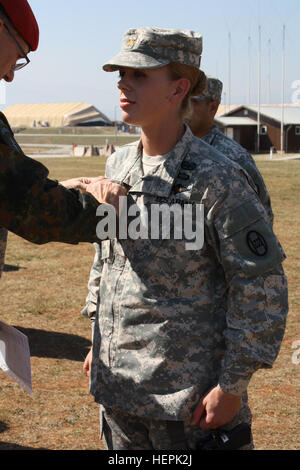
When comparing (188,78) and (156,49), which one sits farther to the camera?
(188,78)

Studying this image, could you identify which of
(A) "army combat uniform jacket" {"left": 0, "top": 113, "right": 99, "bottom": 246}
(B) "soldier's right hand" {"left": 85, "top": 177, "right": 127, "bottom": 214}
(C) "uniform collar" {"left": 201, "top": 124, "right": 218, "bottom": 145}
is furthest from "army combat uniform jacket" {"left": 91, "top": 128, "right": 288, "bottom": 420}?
(C) "uniform collar" {"left": 201, "top": 124, "right": 218, "bottom": 145}

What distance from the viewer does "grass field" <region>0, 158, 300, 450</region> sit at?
5051mm

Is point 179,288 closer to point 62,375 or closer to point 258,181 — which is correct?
point 258,181

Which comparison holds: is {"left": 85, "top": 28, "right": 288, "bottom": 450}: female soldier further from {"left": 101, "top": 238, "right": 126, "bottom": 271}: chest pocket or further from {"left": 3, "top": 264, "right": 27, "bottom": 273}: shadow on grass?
{"left": 3, "top": 264, "right": 27, "bottom": 273}: shadow on grass

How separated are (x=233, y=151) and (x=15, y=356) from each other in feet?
9.34

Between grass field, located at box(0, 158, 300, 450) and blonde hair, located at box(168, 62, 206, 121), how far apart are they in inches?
115

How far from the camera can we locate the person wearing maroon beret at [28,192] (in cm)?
228

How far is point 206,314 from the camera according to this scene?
256 centimetres

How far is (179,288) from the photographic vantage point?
8.29ft

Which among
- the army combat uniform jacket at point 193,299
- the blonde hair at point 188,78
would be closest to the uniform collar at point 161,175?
the army combat uniform jacket at point 193,299

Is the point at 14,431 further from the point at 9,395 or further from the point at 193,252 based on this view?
the point at 193,252

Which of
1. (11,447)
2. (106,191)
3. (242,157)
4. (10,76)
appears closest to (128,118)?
(106,191)

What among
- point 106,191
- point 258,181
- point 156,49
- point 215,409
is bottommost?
point 215,409
